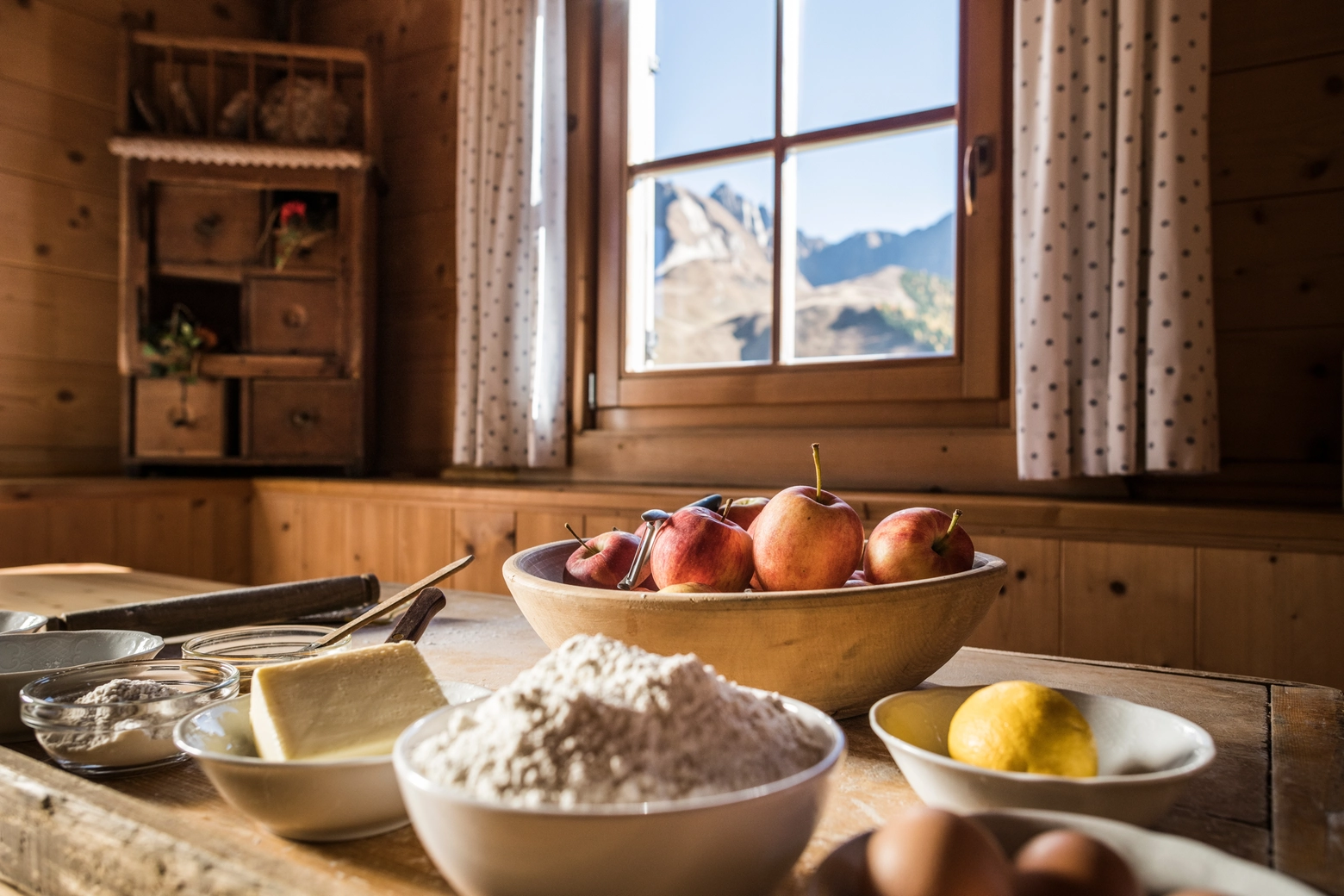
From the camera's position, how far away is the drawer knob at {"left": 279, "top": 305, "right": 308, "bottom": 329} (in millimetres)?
2520

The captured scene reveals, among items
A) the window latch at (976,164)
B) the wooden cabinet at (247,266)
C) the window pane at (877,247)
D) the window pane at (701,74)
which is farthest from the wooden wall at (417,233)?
the window latch at (976,164)

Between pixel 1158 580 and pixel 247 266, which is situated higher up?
pixel 247 266

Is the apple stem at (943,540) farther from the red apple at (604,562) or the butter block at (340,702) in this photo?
the butter block at (340,702)

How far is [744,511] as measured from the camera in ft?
2.62

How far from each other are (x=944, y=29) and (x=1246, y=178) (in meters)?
0.71

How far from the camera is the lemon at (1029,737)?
0.44 meters

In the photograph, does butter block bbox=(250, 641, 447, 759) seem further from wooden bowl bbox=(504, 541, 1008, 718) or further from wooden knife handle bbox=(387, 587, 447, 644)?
wooden knife handle bbox=(387, 587, 447, 644)

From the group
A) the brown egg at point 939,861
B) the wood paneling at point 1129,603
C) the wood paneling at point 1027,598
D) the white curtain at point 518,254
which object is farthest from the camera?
the white curtain at point 518,254

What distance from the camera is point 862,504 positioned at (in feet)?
5.61

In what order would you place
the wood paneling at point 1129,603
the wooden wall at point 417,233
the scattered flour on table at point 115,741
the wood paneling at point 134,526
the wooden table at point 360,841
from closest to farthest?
the wooden table at point 360,841 → the scattered flour on table at point 115,741 → the wood paneling at point 1129,603 → the wood paneling at point 134,526 → the wooden wall at point 417,233

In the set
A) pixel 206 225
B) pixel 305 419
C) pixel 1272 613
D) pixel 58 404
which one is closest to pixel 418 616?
pixel 1272 613

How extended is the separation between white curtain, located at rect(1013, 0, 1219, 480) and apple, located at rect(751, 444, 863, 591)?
112cm

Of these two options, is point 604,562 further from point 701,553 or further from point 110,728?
point 110,728

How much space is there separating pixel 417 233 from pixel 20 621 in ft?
7.13
